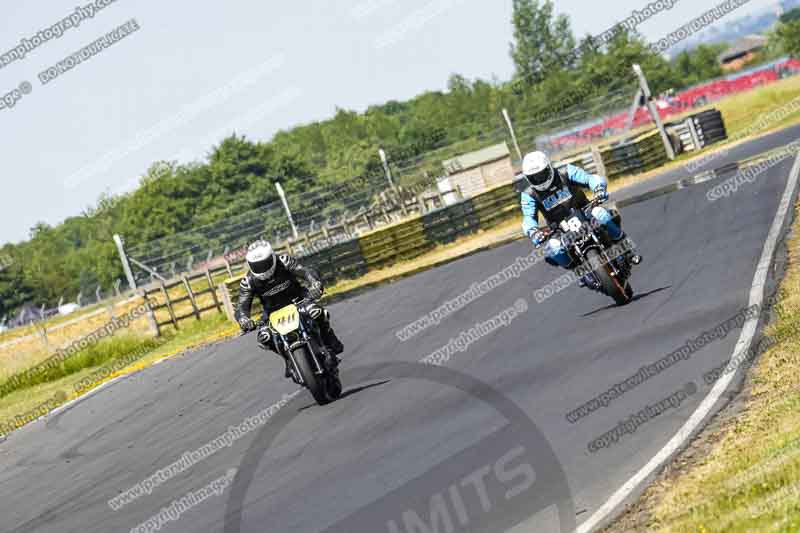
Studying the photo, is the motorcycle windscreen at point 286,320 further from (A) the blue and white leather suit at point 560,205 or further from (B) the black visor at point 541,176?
(B) the black visor at point 541,176

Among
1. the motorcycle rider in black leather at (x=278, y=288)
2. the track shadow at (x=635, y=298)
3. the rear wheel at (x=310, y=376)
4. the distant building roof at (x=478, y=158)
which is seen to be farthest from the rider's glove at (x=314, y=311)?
the distant building roof at (x=478, y=158)

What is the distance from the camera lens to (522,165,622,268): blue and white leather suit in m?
13.4

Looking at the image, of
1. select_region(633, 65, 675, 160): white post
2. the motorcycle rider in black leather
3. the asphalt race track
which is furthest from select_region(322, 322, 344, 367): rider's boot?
select_region(633, 65, 675, 160): white post

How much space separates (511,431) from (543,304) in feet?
22.7

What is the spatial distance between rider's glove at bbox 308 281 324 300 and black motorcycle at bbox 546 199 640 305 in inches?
104

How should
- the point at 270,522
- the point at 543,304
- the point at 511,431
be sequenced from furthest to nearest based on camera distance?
1. the point at 543,304
2. the point at 511,431
3. the point at 270,522

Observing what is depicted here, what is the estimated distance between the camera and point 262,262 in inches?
506

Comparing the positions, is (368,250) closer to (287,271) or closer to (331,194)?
(331,194)

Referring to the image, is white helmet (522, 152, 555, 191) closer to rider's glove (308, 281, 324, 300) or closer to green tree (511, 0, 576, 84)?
rider's glove (308, 281, 324, 300)

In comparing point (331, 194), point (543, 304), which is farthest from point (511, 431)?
point (331, 194)

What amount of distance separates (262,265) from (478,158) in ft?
130

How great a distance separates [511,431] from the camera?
348 inches

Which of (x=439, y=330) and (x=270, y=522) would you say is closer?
(x=270, y=522)

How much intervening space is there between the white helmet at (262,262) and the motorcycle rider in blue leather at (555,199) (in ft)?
9.32
